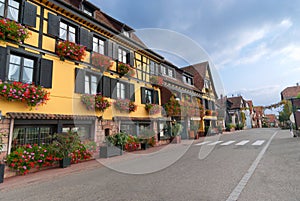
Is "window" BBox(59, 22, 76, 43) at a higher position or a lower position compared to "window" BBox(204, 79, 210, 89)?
lower

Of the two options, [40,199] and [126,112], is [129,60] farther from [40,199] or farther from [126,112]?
[40,199]

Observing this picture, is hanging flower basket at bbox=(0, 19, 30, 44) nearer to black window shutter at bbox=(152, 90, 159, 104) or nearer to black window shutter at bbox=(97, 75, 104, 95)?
black window shutter at bbox=(97, 75, 104, 95)

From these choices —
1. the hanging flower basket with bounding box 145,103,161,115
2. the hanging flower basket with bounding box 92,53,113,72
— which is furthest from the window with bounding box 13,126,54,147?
the hanging flower basket with bounding box 145,103,161,115

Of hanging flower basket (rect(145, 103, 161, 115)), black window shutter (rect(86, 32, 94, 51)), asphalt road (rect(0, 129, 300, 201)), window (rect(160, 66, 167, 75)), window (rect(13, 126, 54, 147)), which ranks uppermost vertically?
window (rect(160, 66, 167, 75))

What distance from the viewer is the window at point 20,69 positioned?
7.28m

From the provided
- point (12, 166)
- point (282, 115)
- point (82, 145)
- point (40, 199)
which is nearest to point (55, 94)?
point (82, 145)

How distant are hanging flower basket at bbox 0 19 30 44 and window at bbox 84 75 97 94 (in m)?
3.51

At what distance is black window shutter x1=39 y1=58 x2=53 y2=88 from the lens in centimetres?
799

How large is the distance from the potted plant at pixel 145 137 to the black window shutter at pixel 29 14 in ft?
29.0

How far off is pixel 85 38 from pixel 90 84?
8.37ft

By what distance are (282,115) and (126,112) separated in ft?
134

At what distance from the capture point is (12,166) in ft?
20.9

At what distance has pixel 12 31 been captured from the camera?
6945 millimetres

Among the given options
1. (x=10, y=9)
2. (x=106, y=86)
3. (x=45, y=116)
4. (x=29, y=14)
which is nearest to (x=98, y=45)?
(x=106, y=86)
